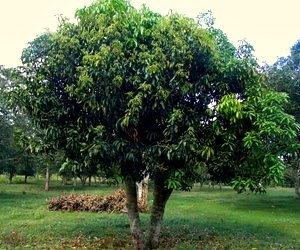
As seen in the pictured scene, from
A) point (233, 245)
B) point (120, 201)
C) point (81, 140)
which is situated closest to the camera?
point (81, 140)

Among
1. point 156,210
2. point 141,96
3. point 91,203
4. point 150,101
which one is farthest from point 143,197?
point 141,96

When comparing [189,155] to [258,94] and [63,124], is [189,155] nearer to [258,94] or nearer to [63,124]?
[258,94]

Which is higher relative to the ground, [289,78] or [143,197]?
[289,78]

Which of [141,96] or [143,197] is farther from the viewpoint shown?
[143,197]

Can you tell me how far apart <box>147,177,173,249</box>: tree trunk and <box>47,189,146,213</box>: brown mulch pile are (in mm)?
10235

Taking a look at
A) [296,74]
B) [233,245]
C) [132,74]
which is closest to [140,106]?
[132,74]

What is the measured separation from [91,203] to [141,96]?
15.0 m

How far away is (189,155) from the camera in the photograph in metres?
7.61

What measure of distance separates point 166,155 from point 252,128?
6.05ft

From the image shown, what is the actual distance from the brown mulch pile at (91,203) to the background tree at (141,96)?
40.5 feet

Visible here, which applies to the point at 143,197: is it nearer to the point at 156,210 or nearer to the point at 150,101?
the point at 156,210

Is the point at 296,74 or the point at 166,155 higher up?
the point at 296,74

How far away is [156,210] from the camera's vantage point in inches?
395

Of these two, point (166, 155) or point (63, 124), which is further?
point (63, 124)
